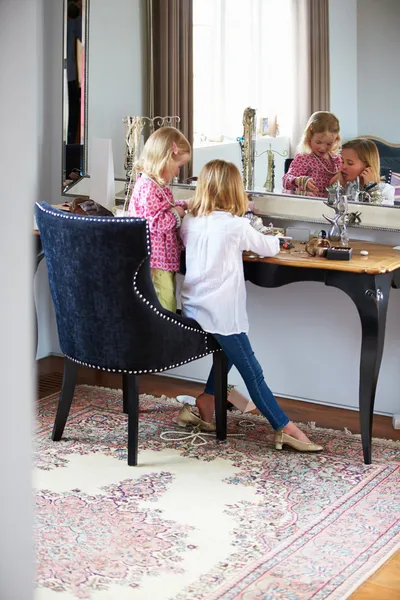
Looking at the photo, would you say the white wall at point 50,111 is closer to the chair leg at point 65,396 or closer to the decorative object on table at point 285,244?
the chair leg at point 65,396

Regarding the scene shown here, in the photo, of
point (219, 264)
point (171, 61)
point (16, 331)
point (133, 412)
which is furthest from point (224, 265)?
point (16, 331)

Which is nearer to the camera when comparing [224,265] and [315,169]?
[224,265]

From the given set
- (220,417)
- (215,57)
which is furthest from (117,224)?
(215,57)

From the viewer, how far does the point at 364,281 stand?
278cm

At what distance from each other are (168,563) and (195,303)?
39.3 inches

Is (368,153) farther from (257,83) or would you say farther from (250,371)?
(250,371)

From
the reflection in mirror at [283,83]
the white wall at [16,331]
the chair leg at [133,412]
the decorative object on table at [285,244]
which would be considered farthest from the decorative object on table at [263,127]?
the white wall at [16,331]

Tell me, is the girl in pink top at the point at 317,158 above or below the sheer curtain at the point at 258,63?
below

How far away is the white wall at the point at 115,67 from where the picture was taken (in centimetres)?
377

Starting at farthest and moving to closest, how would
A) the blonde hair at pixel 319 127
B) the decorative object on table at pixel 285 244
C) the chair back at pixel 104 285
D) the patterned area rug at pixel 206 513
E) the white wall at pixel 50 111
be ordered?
the white wall at pixel 50 111 < the blonde hair at pixel 319 127 < the decorative object on table at pixel 285 244 < the chair back at pixel 104 285 < the patterned area rug at pixel 206 513

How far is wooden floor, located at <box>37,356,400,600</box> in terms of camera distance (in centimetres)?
218

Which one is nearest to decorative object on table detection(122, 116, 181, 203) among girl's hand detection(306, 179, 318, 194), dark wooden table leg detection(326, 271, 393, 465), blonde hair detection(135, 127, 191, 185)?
blonde hair detection(135, 127, 191, 185)

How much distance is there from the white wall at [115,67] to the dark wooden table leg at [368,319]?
1.41 meters

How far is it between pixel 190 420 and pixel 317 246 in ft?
2.67
